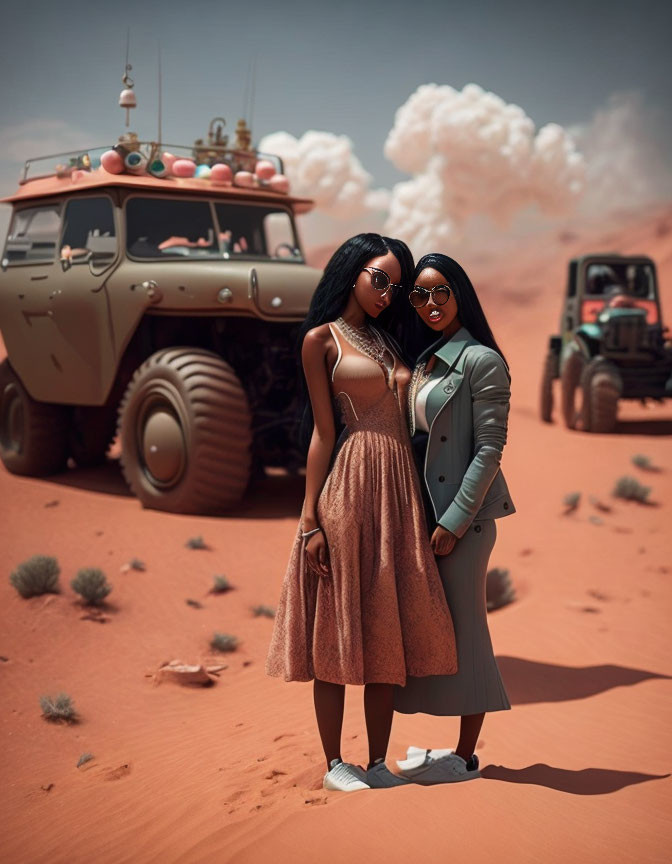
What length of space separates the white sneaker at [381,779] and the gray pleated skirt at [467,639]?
0.26m

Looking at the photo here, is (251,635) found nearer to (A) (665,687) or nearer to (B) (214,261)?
(A) (665,687)

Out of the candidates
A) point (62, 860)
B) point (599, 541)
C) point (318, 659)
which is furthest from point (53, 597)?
point (599, 541)

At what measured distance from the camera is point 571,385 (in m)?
14.2

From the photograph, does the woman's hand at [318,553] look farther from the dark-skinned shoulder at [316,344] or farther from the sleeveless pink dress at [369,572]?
the dark-skinned shoulder at [316,344]

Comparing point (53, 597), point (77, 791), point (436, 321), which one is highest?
point (436, 321)

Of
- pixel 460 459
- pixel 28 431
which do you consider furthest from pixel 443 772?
pixel 28 431

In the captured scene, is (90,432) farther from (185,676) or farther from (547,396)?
(547,396)

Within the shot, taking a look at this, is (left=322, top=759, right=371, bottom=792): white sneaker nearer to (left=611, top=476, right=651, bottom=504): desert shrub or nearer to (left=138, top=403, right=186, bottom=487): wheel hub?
(left=138, top=403, right=186, bottom=487): wheel hub

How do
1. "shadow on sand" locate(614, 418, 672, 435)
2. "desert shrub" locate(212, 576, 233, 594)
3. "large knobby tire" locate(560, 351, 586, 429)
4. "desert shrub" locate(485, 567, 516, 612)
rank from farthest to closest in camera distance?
1. "shadow on sand" locate(614, 418, 672, 435)
2. "large knobby tire" locate(560, 351, 586, 429)
3. "desert shrub" locate(485, 567, 516, 612)
4. "desert shrub" locate(212, 576, 233, 594)

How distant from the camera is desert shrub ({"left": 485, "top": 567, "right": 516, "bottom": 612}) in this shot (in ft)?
25.8

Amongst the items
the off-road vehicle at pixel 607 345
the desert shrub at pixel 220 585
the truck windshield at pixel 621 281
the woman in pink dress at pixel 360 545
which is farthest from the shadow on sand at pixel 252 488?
the truck windshield at pixel 621 281

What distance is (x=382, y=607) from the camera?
3926 millimetres

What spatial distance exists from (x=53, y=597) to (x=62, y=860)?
3.21 metres

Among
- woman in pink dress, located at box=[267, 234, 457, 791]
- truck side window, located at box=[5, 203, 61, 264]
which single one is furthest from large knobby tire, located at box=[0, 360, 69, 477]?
woman in pink dress, located at box=[267, 234, 457, 791]
